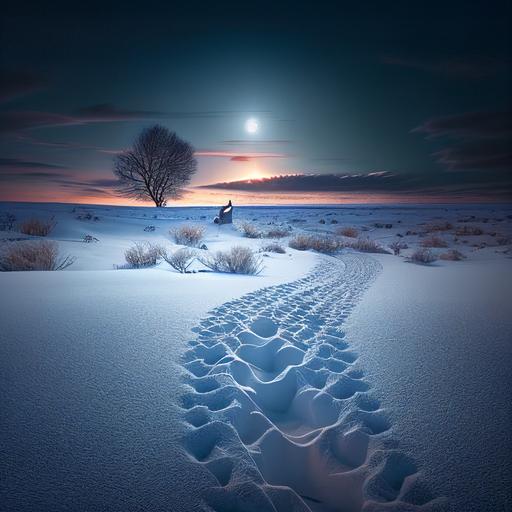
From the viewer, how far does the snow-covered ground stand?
4.17ft

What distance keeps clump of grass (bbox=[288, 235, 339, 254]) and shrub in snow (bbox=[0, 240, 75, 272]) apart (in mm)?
7513

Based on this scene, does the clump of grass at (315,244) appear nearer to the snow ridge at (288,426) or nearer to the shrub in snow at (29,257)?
the shrub in snow at (29,257)

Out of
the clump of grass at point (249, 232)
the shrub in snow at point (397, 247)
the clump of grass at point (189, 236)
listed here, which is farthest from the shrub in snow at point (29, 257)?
the clump of grass at point (249, 232)

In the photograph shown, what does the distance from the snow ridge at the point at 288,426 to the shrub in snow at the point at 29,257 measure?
429 centimetres

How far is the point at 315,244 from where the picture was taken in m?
10.9

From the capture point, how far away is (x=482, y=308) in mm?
3627

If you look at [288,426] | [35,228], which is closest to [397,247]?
[288,426]

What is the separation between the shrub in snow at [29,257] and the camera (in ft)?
17.9

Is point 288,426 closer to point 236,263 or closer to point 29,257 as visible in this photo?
point 236,263

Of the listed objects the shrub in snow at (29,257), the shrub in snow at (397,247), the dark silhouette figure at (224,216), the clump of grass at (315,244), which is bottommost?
the shrub in snow at (397,247)

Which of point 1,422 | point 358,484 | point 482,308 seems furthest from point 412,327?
point 1,422

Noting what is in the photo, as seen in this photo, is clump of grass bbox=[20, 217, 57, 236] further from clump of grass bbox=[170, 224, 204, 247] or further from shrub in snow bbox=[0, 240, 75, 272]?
shrub in snow bbox=[0, 240, 75, 272]

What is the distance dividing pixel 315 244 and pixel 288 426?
9.37 m

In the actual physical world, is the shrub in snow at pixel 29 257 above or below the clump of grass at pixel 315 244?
above
